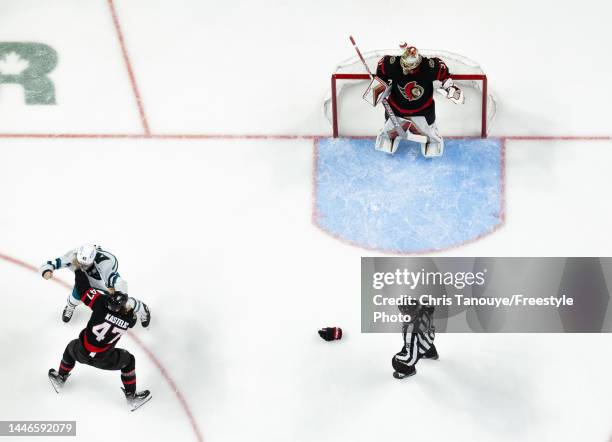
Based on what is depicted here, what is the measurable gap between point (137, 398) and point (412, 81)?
3055 mm

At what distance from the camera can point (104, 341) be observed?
897cm

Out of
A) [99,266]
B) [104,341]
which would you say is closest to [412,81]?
[99,266]

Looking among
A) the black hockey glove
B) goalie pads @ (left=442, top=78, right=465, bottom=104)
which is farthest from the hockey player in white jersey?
goalie pads @ (left=442, top=78, right=465, bottom=104)

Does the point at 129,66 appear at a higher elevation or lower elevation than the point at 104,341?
higher

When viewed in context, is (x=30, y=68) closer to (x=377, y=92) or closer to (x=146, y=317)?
(x=146, y=317)

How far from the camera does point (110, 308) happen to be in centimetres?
887

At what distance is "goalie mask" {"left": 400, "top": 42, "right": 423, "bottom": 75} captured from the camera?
9320 millimetres

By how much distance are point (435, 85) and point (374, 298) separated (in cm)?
171

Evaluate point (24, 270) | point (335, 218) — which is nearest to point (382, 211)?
point (335, 218)

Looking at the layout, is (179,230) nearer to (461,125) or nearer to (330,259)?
(330,259)

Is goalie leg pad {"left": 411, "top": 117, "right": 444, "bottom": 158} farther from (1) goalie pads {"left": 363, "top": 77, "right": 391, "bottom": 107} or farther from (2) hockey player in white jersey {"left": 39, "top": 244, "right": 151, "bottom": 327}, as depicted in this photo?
(2) hockey player in white jersey {"left": 39, "top": 244, "right": 151, "bottom": 327}

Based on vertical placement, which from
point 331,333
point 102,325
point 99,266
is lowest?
point 331,333

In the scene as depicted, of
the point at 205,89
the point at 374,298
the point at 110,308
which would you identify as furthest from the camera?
the point at 205,89

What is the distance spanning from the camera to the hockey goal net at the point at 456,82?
1016 cm
